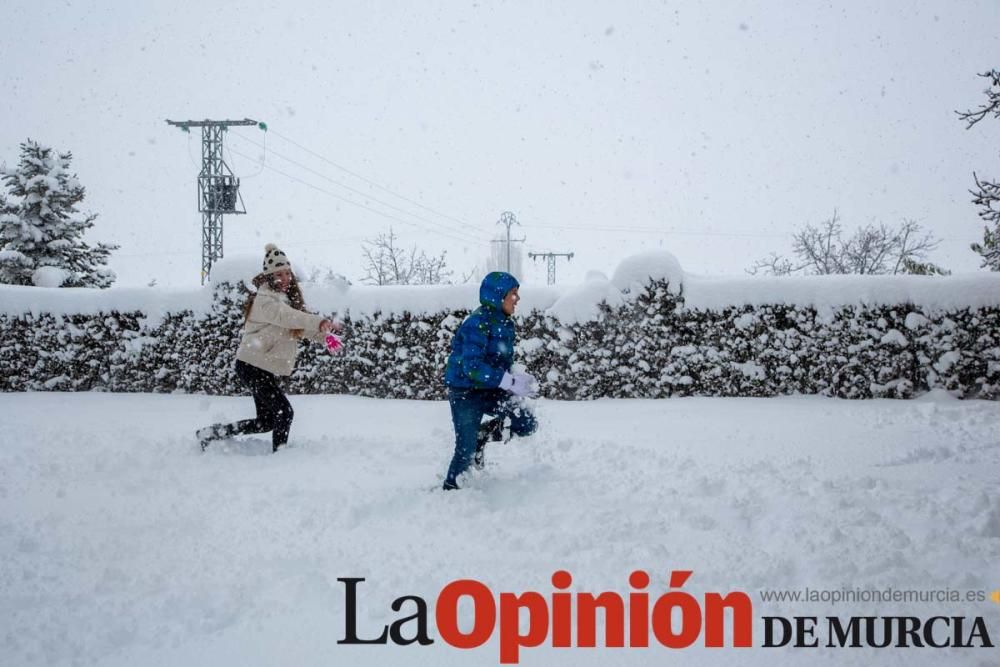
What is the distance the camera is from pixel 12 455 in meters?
6.36

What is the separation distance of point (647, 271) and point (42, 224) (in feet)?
83.7

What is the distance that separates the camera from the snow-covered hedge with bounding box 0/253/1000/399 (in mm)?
8320

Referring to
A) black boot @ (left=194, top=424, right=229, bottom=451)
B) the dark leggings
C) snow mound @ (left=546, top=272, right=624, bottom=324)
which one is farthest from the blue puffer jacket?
snow mound @ (left=546, top=272, right=624, bottom=324)

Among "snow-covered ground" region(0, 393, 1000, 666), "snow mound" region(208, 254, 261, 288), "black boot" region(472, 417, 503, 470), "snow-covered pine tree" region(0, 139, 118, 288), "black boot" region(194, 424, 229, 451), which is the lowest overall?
"snow-covered ground" region(0, 393, 1000, 666)

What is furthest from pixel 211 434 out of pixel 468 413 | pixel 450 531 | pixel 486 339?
pixel 450 531

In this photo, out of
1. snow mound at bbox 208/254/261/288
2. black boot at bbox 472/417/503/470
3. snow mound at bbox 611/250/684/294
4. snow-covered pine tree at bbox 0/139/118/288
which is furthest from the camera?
snow-covered pine tree at bbox 0/139/118/288

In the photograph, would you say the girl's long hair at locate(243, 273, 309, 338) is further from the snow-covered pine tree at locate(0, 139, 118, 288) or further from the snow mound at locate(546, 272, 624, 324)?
the snow-covered pine tree at locate(0, 139, 118, 288)

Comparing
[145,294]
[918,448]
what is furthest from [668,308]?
[145,294]

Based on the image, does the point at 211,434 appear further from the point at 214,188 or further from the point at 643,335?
the point at 214,188

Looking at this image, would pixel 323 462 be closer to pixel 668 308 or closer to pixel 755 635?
pixel 755 635

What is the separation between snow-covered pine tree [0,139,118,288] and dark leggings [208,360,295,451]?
21863mm

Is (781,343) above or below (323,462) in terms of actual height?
above

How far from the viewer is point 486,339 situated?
451cm

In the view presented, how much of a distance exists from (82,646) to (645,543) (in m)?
2.68
